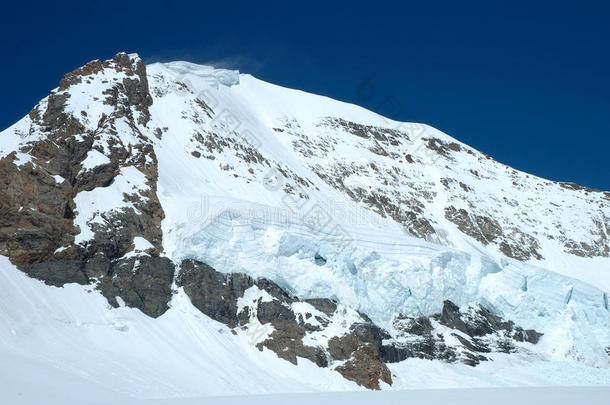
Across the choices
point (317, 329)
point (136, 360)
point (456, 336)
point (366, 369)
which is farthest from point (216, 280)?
point (456, 336)

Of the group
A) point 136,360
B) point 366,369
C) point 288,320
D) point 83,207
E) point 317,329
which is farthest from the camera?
point 83,207

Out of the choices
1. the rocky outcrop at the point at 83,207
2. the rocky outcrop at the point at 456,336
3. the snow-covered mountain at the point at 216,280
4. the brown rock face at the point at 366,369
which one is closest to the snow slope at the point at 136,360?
the snow-covered mountain at the point at 216,280

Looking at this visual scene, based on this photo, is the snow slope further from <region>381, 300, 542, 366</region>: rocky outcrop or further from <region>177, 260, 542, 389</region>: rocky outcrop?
<region>381, 300, 542, 366</region>: rocky outcrop

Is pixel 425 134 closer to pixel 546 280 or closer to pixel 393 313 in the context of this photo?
pixel 546 280

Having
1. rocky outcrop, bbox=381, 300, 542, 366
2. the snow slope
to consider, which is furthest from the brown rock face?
rocky outcrop, bbox=381, 300, 542, 366

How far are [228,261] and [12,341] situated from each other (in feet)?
47.2

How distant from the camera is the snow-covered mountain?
29859 mm

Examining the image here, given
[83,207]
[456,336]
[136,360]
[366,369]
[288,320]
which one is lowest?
[136,360]

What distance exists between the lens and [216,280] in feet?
119

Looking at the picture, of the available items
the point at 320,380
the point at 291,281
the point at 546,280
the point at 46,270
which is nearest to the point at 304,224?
the point at 291,281

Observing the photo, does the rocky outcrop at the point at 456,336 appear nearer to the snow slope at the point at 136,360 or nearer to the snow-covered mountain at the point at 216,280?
the snow-covered mountain at the point at 216,280

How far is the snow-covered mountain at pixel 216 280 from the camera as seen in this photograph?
29859 mm

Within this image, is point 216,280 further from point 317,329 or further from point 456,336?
point 456,336

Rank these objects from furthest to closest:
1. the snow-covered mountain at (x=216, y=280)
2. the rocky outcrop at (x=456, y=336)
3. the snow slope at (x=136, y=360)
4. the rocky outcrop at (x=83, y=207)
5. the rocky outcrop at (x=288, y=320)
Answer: the rocky outcrop at (x=456, y=336), the rocky outcrop at (x=288, y=320), the rocky outcrop at (x=83, y=207), the snow-covered mountain at (x=216, y=280), the snow slope at (x=136, y=360)
